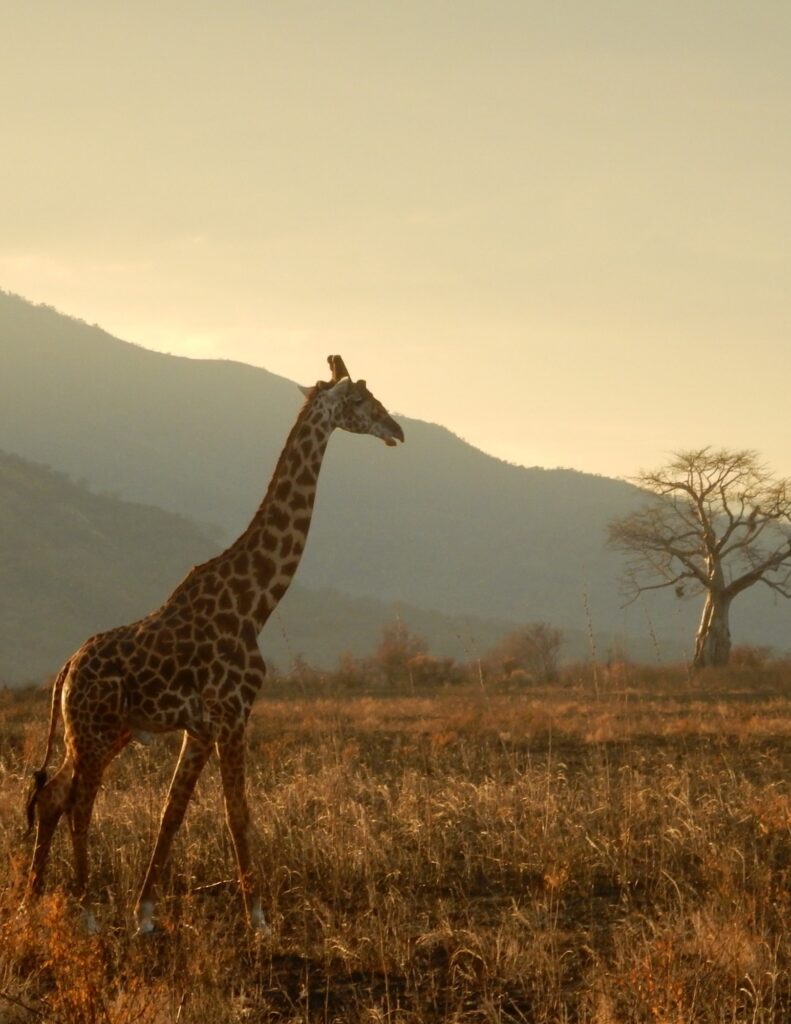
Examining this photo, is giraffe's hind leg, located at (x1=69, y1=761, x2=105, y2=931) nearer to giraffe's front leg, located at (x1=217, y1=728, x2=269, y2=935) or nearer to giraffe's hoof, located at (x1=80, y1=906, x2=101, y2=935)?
giraffe's hoof, located at (x1=80, y1=906, x2=101, y2=935)

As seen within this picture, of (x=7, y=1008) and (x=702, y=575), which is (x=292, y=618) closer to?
(x=702, y=575)

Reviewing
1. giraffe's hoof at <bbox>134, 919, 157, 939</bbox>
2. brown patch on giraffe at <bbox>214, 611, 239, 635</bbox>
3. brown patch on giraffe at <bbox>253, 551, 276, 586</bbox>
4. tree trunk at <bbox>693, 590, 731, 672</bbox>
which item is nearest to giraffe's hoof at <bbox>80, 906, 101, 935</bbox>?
giraffe's hoof at <bbox>134, 919, 157, 939</bbox>

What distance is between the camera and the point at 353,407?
901cm

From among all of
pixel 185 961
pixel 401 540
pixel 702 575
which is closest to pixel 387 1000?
pixel 185 961

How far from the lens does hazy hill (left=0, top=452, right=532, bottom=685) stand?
3258 inches

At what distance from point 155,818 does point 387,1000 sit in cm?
408

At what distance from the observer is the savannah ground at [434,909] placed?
6434 millimetres

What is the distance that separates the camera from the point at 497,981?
22.9 ft

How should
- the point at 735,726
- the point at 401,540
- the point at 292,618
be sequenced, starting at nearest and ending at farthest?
the point at 735,726 → the point at 292,618 → the point at 401,540

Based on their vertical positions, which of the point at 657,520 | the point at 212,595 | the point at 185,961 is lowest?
the point at 185,961

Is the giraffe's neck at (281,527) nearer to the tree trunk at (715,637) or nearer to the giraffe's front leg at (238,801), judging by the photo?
the giraffe's front leg at (238,801)

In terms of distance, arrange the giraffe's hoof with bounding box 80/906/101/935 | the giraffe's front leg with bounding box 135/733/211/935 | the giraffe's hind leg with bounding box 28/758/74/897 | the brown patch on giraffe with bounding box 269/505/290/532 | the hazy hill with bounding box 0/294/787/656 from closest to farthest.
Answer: the giraffe's hoof with bounding box 80/906/101/935, the giraffe's front leg with bounding box 135/733/211/935, the giraffe's hind leg with bounding box 28/758/74/897, the brown patch on giraffe with bounding box 269/505/290/532, the hazy hill with bounding box 0/294/787/656

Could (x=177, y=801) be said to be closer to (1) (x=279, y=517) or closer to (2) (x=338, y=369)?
(1) (x=279, y=517)

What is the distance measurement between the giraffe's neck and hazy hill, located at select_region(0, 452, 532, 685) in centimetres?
6563
